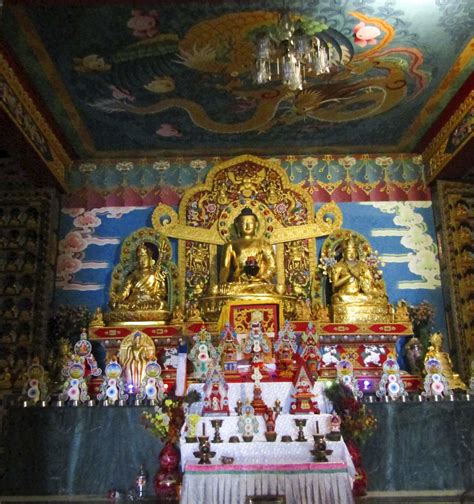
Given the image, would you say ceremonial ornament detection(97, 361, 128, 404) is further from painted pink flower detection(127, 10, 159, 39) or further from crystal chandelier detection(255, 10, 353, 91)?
painted pink flower detection(127, 10, 159, 39)

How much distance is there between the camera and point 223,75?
625cm

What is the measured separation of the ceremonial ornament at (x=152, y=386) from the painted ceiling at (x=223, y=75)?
3.12m

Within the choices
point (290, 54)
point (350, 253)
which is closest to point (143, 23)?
point (290, 54)

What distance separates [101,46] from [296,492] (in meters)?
4.44

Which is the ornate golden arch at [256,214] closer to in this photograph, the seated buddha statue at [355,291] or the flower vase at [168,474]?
the seated buddha statue at [355,291]

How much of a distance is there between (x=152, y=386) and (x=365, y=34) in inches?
159

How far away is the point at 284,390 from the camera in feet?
17.0

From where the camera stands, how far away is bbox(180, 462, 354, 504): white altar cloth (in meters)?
3.90

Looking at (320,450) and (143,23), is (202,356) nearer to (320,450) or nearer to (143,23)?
(320,450)

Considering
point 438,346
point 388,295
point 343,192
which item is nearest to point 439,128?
point 343,192

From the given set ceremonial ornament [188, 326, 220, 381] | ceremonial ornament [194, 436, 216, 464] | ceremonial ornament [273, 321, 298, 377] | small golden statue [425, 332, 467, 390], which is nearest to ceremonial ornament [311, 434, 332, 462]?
ceremonial ornament [194, 436, 216, 464]

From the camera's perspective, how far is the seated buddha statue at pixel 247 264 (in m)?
7.20

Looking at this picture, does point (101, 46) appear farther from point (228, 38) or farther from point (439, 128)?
point (439, 128)

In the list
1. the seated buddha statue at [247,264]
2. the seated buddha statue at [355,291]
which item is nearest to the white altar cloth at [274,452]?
the seated buddha statue at [355,291]
